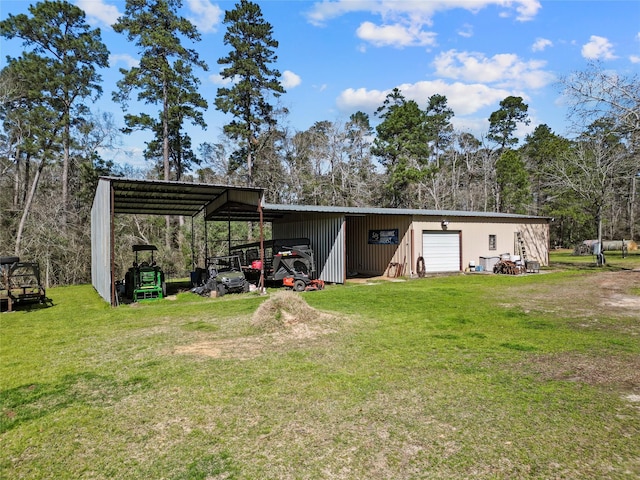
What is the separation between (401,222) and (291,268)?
5.70m

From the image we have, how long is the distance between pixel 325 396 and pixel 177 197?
39.7 feet

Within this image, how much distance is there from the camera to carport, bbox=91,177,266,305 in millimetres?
10180

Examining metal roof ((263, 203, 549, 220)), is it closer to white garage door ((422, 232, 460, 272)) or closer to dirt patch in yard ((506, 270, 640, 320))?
white garage door ((422, 232, 460, 272))

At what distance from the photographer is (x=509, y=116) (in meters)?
36.6

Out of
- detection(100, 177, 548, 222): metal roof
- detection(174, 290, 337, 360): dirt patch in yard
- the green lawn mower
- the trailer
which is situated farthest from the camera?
detection(100, 177, 548, 222): metal roof

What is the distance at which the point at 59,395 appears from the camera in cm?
398

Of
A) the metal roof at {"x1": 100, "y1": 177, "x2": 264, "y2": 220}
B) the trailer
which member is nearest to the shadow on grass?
the trailer

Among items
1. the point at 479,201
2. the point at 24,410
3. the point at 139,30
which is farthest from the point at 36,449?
the point at 479,201

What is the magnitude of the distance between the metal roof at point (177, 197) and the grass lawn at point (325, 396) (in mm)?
5073

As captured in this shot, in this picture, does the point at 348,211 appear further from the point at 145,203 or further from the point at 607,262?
the point at 607,262

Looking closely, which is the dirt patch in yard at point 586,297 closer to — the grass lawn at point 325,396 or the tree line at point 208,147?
the grass lawn at point 325,396

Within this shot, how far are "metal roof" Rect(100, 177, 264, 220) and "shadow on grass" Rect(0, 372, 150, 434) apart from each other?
7006 millimetres

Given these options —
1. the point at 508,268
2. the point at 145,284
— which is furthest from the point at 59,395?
the point at 508,268

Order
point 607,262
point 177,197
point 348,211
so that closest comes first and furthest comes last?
point 177,197 < point 348,211 < point 607,262
